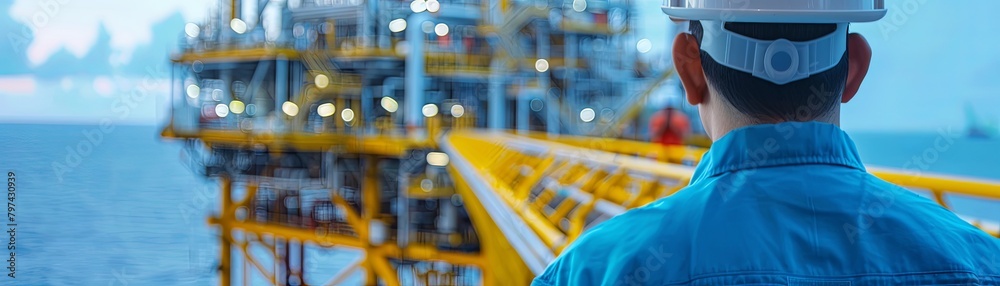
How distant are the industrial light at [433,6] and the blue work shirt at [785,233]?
11.9 m

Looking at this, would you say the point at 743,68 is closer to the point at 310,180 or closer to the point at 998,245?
the point at 998,245

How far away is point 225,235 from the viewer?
15.0 m

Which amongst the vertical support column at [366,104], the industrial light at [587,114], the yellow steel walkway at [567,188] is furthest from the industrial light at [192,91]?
the yellow steel walkway at [567,188]

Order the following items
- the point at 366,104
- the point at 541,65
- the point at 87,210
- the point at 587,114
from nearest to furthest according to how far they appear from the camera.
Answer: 1. the point at 87,210
2. the point at 541,65
3. the point at 366,104
4. the point at 587,114

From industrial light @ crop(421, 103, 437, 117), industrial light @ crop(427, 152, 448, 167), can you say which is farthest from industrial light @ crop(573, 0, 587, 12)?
industrial light @ crop(427, 152, 448, 167)

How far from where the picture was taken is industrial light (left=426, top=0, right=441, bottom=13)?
1277 cm

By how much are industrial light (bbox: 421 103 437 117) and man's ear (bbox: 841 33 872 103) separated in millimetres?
12170

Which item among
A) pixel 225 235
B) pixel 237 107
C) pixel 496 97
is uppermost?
pixel 496 97

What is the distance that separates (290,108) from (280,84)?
1.36 ft

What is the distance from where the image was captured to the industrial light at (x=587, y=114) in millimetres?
13849

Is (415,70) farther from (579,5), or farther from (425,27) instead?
(579,5)

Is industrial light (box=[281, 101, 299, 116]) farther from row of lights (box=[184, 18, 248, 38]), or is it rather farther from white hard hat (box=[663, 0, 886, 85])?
white hard hat (box=[663, 0, 886, 85])

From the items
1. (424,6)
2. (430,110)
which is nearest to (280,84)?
(430,110)

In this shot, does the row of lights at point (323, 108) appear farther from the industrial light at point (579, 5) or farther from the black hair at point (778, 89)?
Answer: the black hair at point (778, 89)
